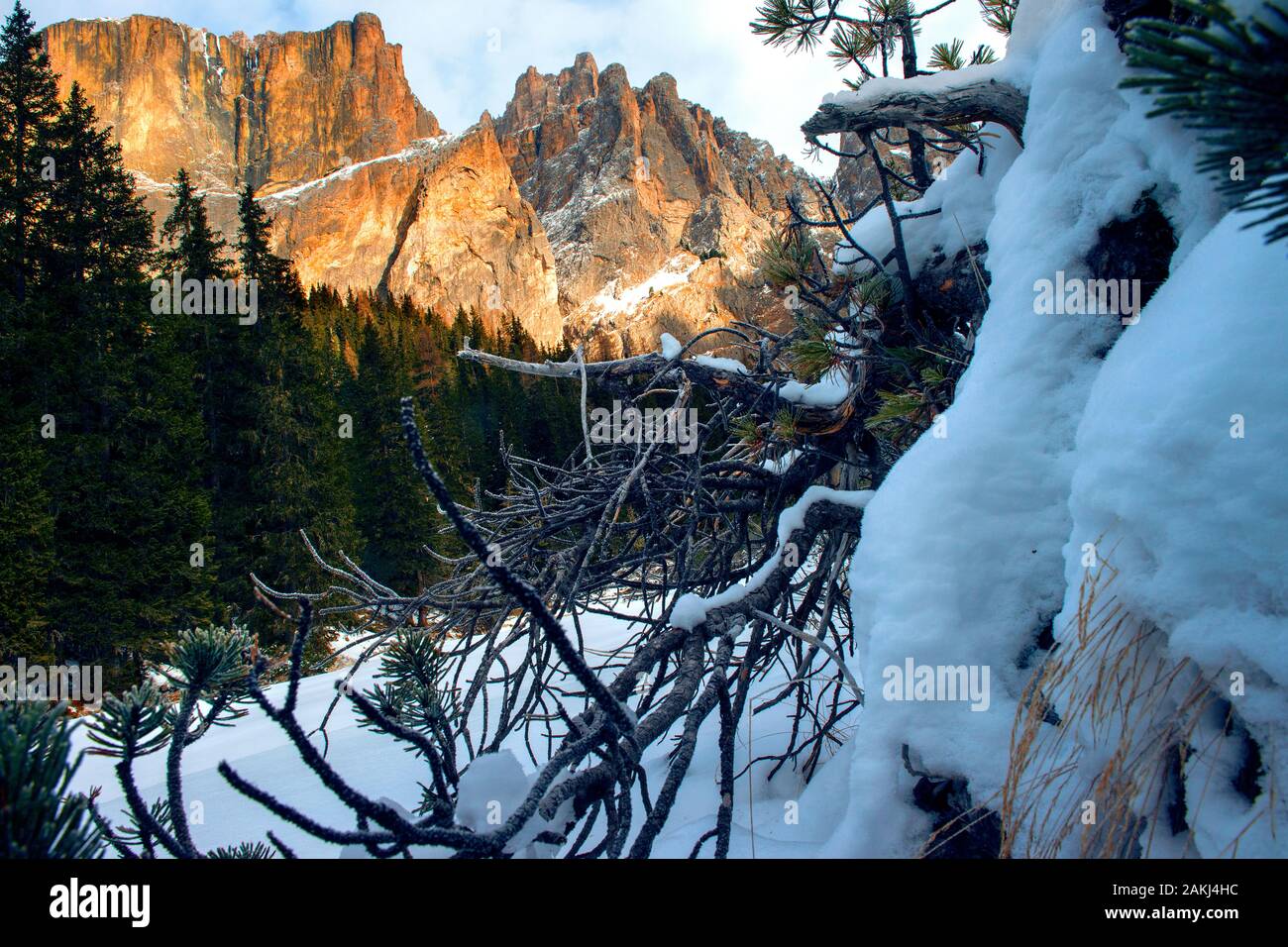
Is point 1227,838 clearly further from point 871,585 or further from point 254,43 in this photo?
point 254,43

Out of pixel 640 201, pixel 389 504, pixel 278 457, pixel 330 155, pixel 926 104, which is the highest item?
pixel 330 155

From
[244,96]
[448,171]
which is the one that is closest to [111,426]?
[448,171]

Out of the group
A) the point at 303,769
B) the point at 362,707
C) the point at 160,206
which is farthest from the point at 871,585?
the point at 160,206

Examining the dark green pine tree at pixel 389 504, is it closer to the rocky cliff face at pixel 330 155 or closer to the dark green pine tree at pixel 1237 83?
the dark green pine tree at pixel 1237 83

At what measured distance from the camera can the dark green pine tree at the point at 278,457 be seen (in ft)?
46.6

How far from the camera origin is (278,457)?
595 inches

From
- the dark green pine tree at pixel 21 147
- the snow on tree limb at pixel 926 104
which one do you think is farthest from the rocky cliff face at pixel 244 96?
the snow on tree limb at pixel 926 104

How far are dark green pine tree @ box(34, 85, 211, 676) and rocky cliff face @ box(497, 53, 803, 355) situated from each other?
212ft

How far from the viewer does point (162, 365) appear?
39.5 ft

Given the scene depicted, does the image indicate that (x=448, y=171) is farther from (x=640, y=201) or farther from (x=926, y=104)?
(x=926, y=104)

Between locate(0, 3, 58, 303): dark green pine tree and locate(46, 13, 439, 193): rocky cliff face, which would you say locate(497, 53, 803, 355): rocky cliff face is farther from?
locate(0, 3, 58, 303): dark green pine tree

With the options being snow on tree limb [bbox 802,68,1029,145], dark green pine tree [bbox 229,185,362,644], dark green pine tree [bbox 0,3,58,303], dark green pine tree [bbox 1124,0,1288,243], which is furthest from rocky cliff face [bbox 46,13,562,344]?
dark green pine tree [bbox 1124,0,1288,243]

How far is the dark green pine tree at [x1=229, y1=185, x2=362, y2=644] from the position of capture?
14.2 m

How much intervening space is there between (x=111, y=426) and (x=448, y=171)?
7569cm
